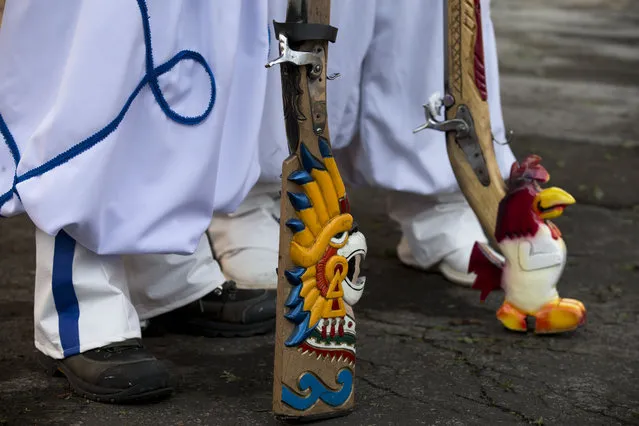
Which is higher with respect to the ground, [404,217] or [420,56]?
[420,56]

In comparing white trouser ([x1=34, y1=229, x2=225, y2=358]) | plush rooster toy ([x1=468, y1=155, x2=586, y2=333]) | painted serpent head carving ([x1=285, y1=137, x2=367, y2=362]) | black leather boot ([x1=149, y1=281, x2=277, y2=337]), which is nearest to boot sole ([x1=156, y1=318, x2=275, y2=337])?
black leather boot ([x1=149, y1=281, x2=277, y2=337])

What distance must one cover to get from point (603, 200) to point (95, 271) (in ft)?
7.40

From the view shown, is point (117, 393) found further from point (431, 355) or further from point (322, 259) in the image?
point (431, 355)

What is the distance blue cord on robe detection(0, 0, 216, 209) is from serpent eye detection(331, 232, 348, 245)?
0.38 meters

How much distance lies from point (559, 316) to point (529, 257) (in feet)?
0.52

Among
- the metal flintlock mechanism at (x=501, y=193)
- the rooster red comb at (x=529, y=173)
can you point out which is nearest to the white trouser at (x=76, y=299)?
the metal flintlock mechanism at (x=501, y=193)

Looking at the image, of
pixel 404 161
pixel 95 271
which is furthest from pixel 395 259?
pixel 95 271

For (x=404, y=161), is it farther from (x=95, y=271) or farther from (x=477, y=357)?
(x=95, y=271)

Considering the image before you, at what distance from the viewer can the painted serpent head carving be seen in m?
2.14

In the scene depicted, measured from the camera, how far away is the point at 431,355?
2.69 metres

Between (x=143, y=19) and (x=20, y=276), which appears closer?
(x=143, y=19)

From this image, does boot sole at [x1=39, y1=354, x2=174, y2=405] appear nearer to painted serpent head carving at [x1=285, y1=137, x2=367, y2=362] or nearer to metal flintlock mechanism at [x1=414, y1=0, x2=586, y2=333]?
painted serpent head carving at [x1=285, y1=137, x2=367, y2=362]

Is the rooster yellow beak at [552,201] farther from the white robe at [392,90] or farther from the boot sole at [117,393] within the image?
the boot sole at [117,393]

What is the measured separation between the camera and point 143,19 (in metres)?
2.27
